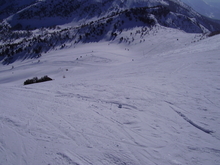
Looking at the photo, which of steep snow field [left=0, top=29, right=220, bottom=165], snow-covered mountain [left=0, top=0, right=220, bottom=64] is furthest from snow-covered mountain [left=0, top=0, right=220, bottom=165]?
snow-covered mountain [left=0, top=0, right=220, bottom=64]

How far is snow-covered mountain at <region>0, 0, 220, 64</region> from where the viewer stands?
35406 millimetres

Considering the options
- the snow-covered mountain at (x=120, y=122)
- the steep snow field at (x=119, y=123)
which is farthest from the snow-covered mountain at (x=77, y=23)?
the steep snow field at (x=119, y=123)

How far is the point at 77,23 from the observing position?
7138cm

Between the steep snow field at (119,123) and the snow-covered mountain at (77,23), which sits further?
the snow-covered mountain at (77,23)

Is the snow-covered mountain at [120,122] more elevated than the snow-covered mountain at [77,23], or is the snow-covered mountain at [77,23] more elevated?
the snow-covered mountain at [77,23]

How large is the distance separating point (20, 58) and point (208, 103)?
37.7 m

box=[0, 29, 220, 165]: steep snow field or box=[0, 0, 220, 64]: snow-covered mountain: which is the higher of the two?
box=[0, 0, 220, 64]: snow-covered mountain

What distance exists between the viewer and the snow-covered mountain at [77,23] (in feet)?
116

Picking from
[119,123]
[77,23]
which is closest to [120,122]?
[119,123]

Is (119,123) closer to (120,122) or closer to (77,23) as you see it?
(120,122)

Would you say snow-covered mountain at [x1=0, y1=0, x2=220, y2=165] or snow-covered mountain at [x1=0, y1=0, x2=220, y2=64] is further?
snow-covered mountain at [x1=0, y1=0, x2=220, y2=64]

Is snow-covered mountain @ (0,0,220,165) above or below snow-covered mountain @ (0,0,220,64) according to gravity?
below

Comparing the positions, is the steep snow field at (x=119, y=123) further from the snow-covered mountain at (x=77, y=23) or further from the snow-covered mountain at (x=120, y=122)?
the snow-covered mountain at (x=77, y=23)

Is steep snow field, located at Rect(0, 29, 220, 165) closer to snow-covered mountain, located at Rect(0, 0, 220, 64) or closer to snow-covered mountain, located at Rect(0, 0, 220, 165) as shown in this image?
snow-covered mountain, located at Rect(0, 0, 220, 165)
